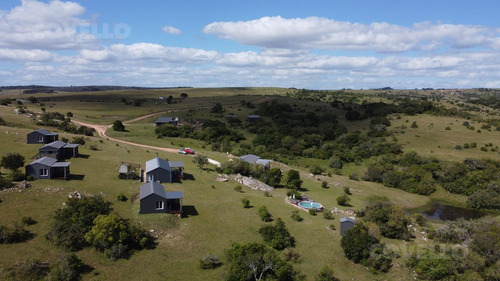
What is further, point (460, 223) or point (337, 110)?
point (337, 110)

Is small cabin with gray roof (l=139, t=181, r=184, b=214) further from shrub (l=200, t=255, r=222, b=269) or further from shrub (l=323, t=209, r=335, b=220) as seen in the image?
shrub (l=323, t=209, r=335, b=220)

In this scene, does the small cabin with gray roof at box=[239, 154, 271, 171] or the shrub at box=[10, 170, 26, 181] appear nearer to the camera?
the shrub at box=[10, 170, 26, 181]

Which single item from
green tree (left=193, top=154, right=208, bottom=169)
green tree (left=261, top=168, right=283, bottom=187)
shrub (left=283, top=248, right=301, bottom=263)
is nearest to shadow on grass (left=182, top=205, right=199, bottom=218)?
shrub (left=283, top=248, right=301, bottom=263)

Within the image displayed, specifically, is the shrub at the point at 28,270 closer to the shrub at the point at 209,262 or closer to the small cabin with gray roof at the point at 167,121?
the shrub at the point at 209,262

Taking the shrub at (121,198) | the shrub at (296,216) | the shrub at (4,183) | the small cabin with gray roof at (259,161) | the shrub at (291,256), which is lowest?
the shrub at (291,256)

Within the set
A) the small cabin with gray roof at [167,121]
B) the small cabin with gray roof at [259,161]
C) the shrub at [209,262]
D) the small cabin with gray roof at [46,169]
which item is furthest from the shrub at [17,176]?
the small cabin with gray roof at [167,121]

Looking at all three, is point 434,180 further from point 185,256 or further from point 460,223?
point 185,256

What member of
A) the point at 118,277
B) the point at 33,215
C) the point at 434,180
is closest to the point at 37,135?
the point at 33,215
